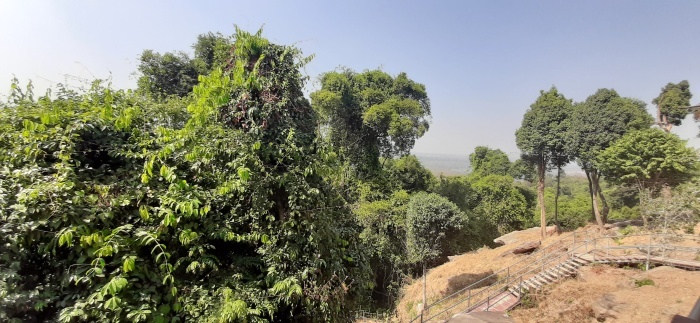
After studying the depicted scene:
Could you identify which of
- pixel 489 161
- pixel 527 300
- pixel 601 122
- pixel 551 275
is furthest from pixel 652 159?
pixel 489 161

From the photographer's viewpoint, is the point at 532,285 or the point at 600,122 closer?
the point at 532,285

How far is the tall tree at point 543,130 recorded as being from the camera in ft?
62.7

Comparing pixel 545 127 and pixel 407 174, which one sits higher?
pixel 545 127

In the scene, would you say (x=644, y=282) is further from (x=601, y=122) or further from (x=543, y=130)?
(x=543, y=130)

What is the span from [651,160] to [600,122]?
3.09 meters

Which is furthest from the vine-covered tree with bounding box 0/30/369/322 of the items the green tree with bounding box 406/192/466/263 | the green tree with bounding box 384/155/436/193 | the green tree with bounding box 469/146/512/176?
the green tree with bounding box 469/146/512/176

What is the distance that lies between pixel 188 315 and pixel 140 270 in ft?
2.39

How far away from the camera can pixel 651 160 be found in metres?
15.4

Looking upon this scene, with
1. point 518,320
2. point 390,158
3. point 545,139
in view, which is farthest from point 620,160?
point 390,158

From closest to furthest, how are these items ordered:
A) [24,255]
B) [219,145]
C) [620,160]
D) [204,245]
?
[24,255]
[204,245]
[219,145]
[620,160]

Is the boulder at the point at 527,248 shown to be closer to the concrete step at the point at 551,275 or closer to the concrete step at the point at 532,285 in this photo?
the concrete step at the point at 551,275

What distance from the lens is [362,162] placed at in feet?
68.5

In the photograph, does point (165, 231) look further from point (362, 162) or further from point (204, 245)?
point (362, 162)

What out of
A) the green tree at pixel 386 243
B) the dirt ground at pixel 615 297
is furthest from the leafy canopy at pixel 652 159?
the green tree at pixel 386 243
